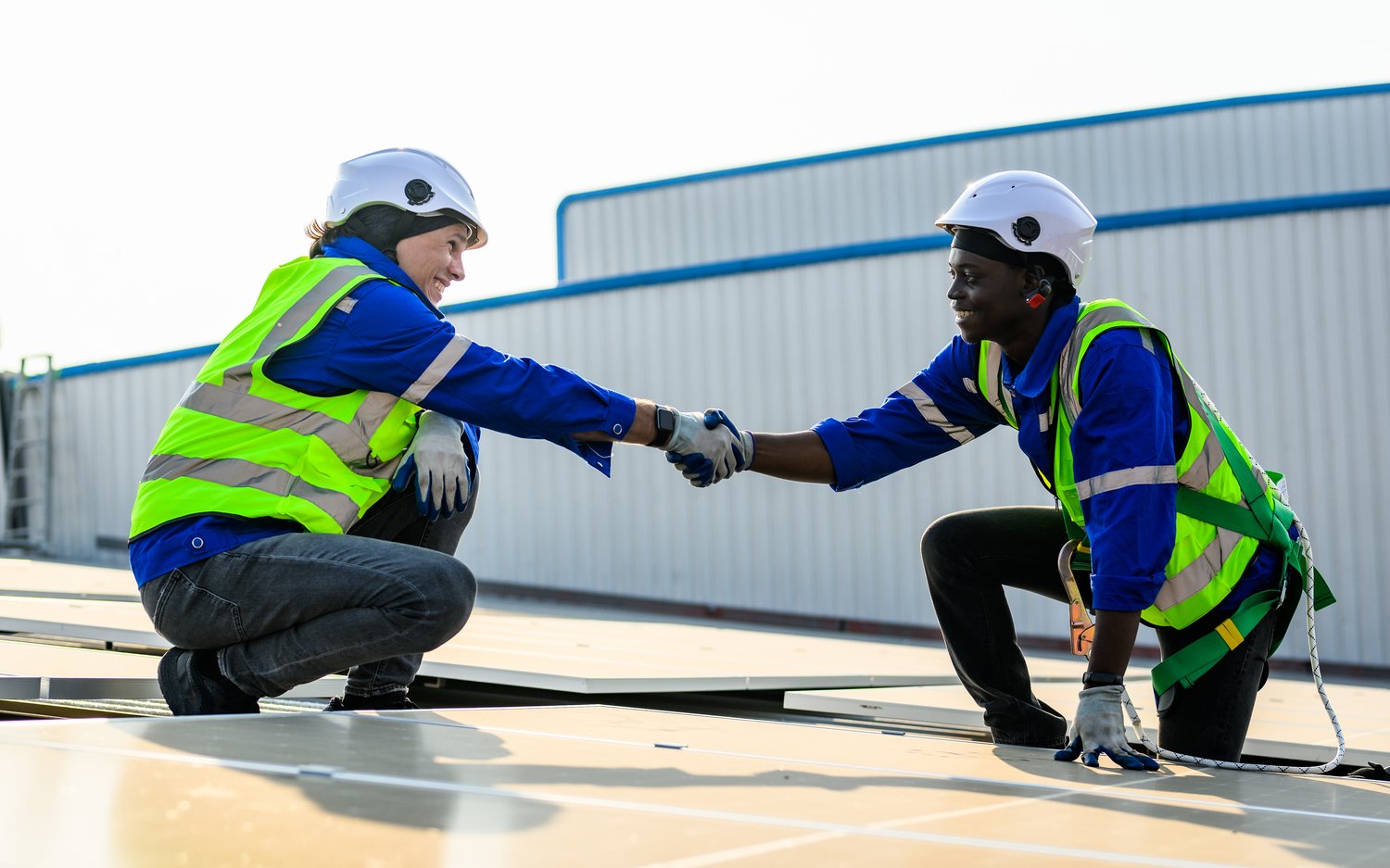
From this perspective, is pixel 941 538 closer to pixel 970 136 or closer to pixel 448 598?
pixel 448 598

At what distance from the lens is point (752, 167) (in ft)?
62.3

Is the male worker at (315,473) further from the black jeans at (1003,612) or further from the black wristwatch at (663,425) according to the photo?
the black jeans at (1003,612)

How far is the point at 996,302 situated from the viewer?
3711mm

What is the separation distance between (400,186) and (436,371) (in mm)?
668

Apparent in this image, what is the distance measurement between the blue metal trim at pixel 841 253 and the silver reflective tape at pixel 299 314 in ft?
29.7

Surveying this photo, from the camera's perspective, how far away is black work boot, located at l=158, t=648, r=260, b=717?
3.51 meters

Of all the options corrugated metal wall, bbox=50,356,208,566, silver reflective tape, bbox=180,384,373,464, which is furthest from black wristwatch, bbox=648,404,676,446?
corrugated metal wall, bbox=50,356,208,566

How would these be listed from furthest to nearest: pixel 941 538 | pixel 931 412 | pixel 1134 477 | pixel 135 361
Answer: pixel 135 361 → pixel 931 412 → pixel 941 538 → pixel 1134 477

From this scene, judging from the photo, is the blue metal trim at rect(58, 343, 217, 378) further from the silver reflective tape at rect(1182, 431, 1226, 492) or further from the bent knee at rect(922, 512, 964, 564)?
the silver reflective tape at rect(1182, 431, 1226, 492)

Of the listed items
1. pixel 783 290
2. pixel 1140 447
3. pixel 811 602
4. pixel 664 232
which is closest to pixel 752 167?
pixel 664 232

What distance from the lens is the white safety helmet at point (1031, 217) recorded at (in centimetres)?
367

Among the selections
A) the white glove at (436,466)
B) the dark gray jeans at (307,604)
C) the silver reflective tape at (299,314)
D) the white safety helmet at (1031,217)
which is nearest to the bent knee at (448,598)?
the dark gray jeans at (307,604)

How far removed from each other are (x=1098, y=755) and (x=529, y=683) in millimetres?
2246

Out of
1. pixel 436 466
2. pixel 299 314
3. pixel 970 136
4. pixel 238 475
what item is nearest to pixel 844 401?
pixel 970 136
